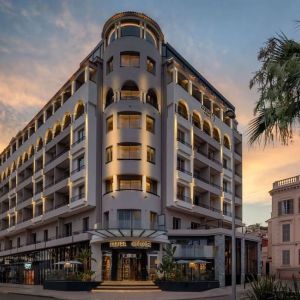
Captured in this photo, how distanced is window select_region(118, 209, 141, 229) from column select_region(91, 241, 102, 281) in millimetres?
3763

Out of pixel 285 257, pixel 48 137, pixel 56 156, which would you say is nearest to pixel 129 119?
pixel 56 156

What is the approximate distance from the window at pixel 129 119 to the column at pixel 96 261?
13.9 meters

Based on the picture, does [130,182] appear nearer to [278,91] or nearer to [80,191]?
[80,191]

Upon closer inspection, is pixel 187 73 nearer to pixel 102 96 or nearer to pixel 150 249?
pixel 102 96

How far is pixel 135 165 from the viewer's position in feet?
190

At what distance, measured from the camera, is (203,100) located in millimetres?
72562

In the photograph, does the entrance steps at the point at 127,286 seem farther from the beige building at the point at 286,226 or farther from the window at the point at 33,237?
the window at the point at 33,237

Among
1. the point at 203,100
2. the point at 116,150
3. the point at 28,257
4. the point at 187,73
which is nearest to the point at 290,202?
the point at 203,100

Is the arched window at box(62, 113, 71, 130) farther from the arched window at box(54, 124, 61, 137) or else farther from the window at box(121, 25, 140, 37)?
the window at box(121, 25, 140, 37)

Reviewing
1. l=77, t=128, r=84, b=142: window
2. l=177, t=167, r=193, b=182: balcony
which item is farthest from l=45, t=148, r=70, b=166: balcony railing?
l=177, t=167, r=193, b=182: balcony

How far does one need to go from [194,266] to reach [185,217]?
31.7ft

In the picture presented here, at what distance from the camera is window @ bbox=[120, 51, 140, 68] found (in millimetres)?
61125

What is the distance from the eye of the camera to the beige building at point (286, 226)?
77125mm

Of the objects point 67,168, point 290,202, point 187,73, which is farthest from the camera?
point 290,202
